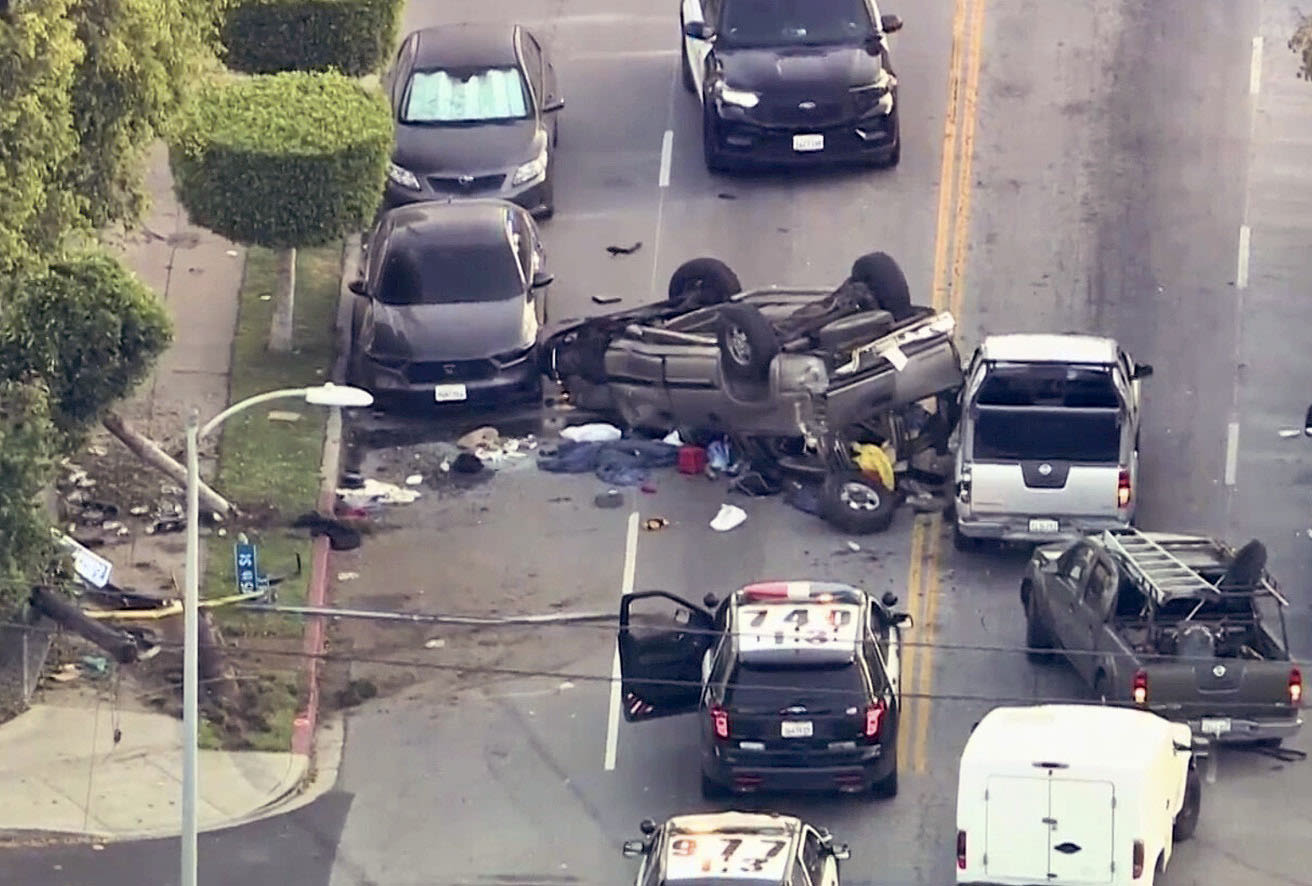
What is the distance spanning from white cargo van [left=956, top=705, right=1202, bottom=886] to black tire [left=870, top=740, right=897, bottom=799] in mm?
2540

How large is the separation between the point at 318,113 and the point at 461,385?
10.9 feet

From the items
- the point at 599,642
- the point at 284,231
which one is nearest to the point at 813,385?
the point at 599,642

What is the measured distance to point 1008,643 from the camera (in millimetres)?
32906

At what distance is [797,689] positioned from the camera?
2912 centimetres

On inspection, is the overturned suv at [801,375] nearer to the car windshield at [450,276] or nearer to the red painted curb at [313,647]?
the car windshield at [450,276]

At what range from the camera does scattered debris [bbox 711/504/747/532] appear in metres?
35.1

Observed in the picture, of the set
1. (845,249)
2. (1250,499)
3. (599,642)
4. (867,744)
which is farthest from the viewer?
(845,249)

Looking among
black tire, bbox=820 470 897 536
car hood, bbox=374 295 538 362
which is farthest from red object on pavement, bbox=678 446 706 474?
car hood, bbox=374 295 538 362

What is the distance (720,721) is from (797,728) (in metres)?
0.64

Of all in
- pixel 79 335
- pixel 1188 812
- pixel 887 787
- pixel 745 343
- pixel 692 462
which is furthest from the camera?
pixel 692 462

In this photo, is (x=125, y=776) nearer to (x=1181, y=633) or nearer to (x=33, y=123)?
(x=33, y=123)

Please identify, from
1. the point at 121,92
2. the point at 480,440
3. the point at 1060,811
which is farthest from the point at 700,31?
the point at 1060,811

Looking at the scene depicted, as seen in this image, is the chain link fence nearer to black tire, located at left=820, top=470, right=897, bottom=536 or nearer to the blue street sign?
the blue street sign

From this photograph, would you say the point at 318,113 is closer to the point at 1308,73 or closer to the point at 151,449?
the point at 151,449
